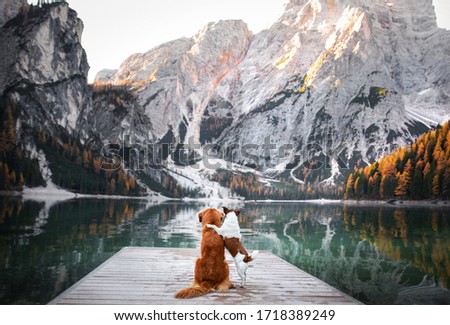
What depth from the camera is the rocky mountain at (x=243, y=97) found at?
43.0 metres

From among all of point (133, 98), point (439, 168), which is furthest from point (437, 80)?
point (133, 98)

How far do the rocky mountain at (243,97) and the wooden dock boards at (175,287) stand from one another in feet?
66.3

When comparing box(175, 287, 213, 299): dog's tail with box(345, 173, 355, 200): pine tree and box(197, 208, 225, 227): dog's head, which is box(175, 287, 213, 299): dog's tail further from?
box(345, 173, 355, 200): pine tree

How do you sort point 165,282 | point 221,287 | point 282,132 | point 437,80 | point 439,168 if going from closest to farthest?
point 221,287
point 165,282
point 439,168
point 437,80
point 282,132

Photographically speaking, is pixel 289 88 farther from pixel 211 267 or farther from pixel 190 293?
pixel 190 293

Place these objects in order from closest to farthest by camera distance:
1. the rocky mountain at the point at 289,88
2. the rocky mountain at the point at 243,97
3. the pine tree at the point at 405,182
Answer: the pine tree at the point at 405,182
the rocky mountain at the point at 243,97
the rocky mountain at the point at 289,88

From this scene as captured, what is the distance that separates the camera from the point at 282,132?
323 feet

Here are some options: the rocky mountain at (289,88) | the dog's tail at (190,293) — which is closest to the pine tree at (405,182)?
the dog's tail at (190,293)

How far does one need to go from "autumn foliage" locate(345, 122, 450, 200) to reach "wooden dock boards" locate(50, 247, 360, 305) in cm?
1063

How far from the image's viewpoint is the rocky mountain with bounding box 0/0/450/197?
4297 cm

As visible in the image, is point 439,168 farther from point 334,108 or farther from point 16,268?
point 334,108

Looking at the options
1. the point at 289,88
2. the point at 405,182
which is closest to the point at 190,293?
the point at 405,182

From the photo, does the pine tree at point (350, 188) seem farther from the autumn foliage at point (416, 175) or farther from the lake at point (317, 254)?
the lake at point (317, 254)

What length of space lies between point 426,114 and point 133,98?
81.9 metres
